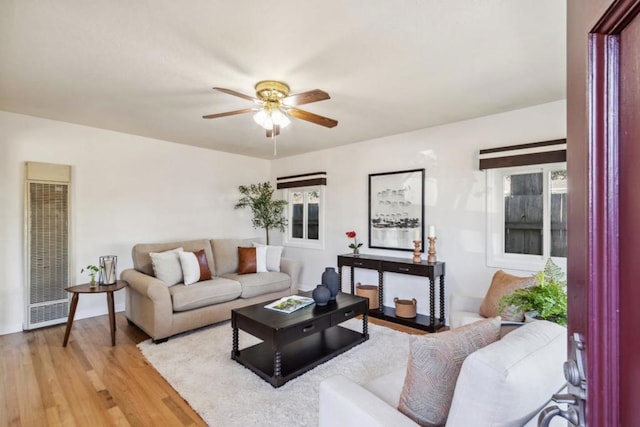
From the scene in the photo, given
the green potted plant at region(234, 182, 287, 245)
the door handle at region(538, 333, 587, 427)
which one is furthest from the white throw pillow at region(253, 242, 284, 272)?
the door handle at region(538, 333, 587, 427)

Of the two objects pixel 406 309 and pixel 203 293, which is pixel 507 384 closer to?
pixel 406 309

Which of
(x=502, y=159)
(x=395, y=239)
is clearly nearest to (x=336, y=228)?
(x=395, y=239)

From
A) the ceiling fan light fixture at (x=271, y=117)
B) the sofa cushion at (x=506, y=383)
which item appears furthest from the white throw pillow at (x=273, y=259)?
the sofa cushion at (x=506, y=383)

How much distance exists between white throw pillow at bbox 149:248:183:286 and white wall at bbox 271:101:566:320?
7.72ft

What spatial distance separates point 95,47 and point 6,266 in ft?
9.34

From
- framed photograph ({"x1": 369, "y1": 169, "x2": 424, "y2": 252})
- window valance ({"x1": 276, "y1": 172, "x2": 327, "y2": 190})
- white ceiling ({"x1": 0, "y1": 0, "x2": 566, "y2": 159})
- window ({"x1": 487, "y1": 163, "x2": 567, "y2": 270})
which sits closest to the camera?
white ceiling ({"x1": 0, "y1": 0, "x2": 566, "y2": 159})

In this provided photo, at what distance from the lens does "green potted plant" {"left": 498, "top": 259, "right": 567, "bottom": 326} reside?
1.60 metres

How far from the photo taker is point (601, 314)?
1.64ft

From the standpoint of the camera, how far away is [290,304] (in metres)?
2.88

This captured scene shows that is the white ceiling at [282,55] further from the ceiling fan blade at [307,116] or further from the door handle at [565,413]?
the door handle at [565,413]

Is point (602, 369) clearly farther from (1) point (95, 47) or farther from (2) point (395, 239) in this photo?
(2) point (395, 239)

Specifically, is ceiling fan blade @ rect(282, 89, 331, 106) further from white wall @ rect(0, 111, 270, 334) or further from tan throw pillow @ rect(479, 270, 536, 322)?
white wall @ rect(0, 111, 270, 334)

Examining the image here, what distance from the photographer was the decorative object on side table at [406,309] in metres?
3.73

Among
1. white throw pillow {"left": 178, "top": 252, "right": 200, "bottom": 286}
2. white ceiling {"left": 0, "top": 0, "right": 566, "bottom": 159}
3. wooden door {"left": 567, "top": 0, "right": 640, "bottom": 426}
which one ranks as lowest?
white throw pillow {"left": 178, "top": 252, "right": 200, "bottom": 286}
